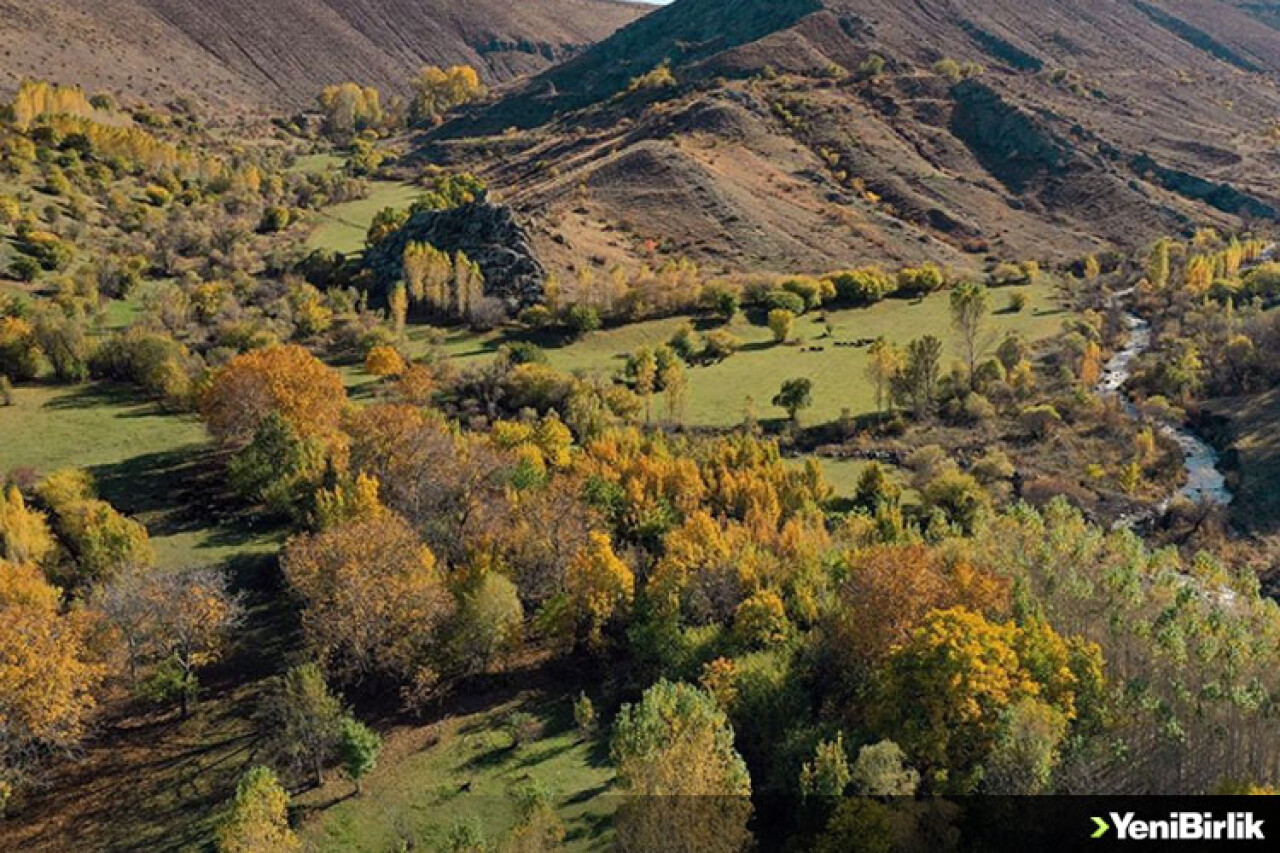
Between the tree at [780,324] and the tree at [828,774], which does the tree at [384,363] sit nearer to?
the tree at [780,324]

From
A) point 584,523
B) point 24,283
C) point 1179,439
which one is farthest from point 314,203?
point 1179,439

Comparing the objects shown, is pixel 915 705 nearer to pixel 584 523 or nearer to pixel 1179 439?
pixel 584 523

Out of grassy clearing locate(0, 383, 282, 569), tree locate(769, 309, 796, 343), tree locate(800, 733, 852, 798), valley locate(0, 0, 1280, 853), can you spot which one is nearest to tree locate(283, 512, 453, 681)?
valley locate(0, 0, 1280, 853)

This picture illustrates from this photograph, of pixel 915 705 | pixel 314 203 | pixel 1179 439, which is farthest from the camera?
pixel 314 203

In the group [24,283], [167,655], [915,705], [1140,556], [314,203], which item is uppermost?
[314,203]

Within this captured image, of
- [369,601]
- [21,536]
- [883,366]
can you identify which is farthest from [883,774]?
[883,366]

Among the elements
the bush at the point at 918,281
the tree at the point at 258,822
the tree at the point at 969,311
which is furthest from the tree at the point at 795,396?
the tree at the point at 258,822
